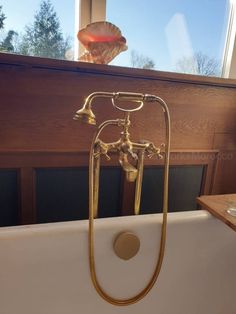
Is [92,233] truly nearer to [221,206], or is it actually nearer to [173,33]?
[221,206]

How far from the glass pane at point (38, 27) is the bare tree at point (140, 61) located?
0.31 meters

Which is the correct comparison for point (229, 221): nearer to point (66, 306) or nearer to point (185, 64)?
point (66, 306)

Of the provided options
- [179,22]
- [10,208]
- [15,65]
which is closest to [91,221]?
[10,208]

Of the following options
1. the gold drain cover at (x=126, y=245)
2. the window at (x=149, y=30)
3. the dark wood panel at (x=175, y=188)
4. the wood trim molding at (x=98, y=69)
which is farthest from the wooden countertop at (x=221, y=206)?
the window at (x=149, y=30)

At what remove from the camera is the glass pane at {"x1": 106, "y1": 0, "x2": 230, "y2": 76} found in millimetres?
1056

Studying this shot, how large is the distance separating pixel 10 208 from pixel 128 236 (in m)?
0.52

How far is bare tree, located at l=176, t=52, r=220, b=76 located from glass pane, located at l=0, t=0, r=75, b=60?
0.61 m

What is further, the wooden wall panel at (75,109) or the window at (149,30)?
the window at (149,30)

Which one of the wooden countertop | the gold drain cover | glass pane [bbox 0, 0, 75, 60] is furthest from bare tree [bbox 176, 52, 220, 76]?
the gold drain cover

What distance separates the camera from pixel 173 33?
3.74ft

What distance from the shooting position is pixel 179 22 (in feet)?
3.71

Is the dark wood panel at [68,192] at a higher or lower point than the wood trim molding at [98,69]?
lower

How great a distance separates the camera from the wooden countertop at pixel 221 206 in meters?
0.76

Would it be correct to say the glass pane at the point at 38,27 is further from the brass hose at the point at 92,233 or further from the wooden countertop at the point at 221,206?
the wooden countertop at the point at 221,206
